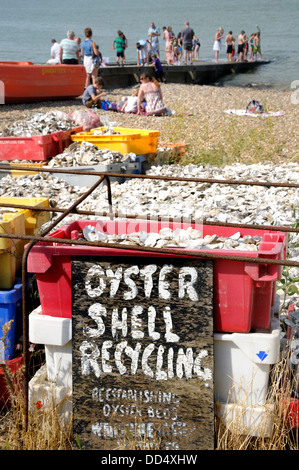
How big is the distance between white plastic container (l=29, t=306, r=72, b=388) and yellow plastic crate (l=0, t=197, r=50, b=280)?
0.56m

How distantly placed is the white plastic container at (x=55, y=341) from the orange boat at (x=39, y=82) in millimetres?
14611

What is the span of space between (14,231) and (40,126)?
7142 millimetres

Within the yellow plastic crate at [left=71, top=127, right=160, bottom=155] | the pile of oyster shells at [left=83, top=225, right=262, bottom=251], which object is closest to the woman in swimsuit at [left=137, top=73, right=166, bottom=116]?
the yellow plastic crate at [left=71, top=127, right=160, bottom=155]

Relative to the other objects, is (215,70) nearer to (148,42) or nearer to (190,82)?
(190,82)

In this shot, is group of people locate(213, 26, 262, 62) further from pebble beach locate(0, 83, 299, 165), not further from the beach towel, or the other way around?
the beach towel

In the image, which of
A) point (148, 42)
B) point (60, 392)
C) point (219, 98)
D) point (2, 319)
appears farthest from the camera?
point (148, 42)

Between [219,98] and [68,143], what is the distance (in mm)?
12810

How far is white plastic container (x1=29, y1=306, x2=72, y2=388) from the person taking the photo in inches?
115

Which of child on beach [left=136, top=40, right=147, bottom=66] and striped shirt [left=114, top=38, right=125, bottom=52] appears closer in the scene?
striped shirt [left=114, top=38, right=125, bottom=52]

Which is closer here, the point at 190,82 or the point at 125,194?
the point at 125,194

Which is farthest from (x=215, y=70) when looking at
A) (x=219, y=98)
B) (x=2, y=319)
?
(x=2, y=319)

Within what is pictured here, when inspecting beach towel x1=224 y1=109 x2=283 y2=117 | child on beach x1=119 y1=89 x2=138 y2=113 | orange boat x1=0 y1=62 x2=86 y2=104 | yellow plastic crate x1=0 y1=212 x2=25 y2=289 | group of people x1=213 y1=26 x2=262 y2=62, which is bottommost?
yellow plastic crate x1=0 y1=212 x2=25 y2=289

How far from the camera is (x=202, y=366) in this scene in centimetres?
278

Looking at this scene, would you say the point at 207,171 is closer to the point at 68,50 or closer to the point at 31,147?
the point at 31,147
